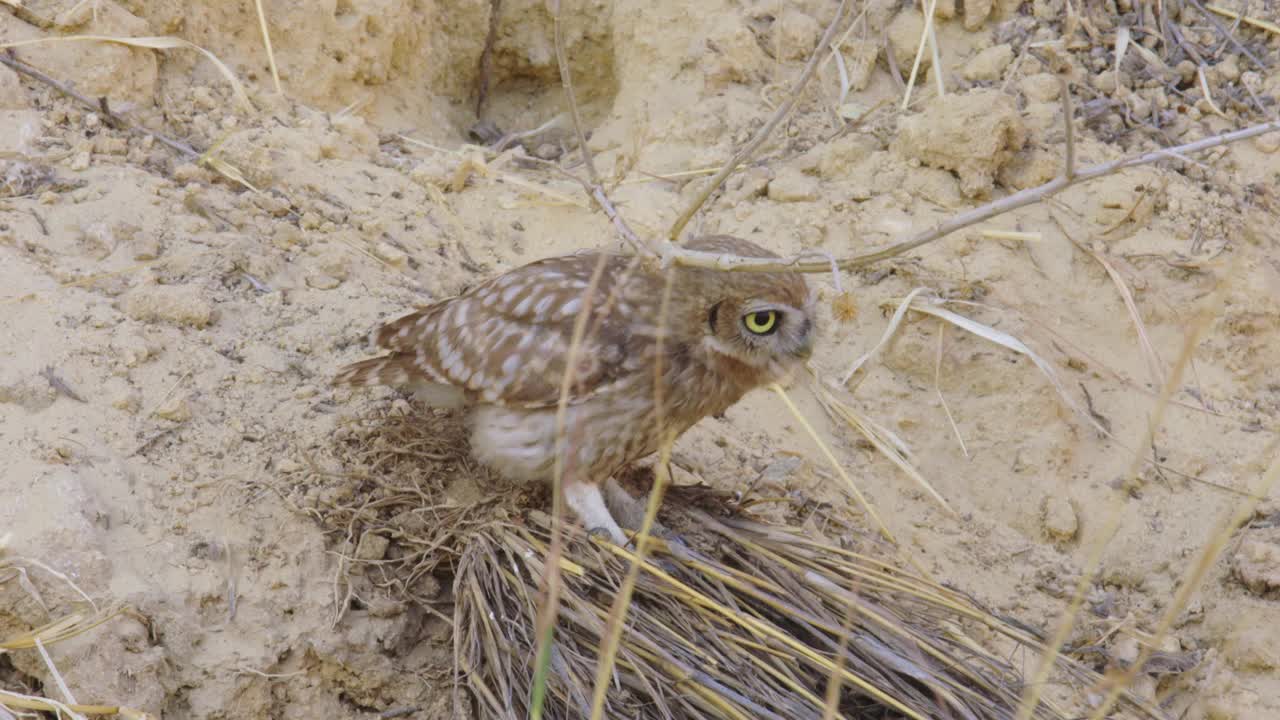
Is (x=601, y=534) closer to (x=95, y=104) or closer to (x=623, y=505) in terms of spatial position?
(x=623, y=505)

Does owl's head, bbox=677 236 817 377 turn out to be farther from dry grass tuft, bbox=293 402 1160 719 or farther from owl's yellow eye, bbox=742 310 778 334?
dry grass tuft, bbox=293 402 1160 719

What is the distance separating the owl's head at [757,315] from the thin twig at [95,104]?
2.16 metres

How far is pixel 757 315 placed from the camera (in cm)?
278

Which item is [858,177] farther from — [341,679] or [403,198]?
[341,679]

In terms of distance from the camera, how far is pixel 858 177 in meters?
4.34

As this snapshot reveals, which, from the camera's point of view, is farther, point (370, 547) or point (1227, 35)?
point (1227, 35)

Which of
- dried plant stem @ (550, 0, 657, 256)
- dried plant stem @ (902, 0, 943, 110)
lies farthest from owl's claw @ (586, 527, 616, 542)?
dried plant stem @ (902, 0, 943, 110)

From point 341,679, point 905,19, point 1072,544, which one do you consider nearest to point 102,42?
point 341,679

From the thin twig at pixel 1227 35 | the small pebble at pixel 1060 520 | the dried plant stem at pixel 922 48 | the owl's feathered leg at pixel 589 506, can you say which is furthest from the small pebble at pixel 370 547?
the thin twig at pixel 1227 35

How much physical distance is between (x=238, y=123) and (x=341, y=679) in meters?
2.32

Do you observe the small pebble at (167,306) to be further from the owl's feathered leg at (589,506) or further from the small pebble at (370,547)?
the owl's feathered leg at (589,506)

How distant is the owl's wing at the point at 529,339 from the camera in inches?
112

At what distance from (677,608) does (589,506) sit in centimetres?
43

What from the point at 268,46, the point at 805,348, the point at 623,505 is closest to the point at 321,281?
the point at 268,46
